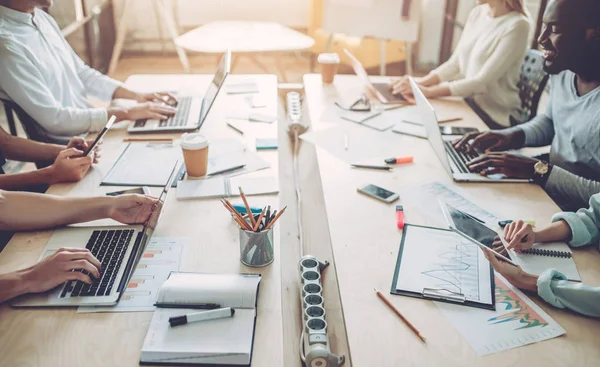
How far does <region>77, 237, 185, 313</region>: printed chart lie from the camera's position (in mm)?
1034

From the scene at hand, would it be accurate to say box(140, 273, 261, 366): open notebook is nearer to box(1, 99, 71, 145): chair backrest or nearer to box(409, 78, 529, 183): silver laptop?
box(409, 78, 529, 183): silver laptop

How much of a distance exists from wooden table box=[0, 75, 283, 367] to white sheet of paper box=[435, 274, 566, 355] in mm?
369

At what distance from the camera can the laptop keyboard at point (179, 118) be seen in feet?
6.19

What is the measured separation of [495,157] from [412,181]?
29 cm

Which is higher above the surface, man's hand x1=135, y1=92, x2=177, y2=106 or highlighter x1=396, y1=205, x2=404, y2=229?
man's hand x1=135, y1=92, x2=177, y2=106

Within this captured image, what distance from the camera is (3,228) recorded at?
125 centimetres

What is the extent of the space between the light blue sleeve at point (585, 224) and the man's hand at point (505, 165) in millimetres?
306

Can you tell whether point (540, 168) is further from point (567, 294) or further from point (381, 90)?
point (381, 90)

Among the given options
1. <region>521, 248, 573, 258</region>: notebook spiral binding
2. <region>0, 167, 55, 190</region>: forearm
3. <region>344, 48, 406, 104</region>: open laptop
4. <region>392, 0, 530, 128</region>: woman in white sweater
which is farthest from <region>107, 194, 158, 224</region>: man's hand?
<region>392, 0, 530, 128</region>: woman in white sweater

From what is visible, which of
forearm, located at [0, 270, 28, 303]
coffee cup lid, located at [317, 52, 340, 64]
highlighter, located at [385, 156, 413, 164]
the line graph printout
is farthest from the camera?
coffee cup lid, located at [317, 52, 340, 64]

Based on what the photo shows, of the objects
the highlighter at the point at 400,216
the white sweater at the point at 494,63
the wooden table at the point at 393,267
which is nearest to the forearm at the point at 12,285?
the wooden table at the point at 393,267

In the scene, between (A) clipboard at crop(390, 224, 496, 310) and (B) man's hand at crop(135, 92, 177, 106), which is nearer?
(A) clipboard at crop(390, 224, 496, 310)

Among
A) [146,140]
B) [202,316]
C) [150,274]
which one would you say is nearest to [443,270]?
[202,316]

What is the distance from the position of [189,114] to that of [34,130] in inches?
21.5
